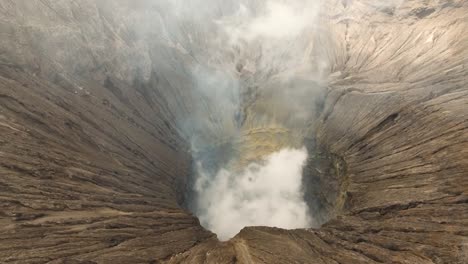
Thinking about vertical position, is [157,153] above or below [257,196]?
below

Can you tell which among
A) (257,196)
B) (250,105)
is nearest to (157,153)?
(257,196)

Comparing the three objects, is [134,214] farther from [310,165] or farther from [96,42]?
[310,165]

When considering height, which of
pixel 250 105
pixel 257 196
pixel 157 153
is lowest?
pixel 157 153

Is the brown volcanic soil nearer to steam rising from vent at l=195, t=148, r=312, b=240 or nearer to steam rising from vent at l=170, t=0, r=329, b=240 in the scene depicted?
steam rising from vent at l=170, t=0, r=329, b=240

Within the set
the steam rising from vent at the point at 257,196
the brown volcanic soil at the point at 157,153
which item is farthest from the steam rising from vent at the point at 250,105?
the brown volcanic soil at the point at 157,153

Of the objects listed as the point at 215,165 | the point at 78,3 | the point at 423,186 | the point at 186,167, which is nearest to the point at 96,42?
the point at 78,3

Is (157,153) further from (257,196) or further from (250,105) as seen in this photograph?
(250,105)

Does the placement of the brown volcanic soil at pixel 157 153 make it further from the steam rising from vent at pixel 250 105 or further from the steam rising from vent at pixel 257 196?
the steam rising from vent at pixel 257 196
